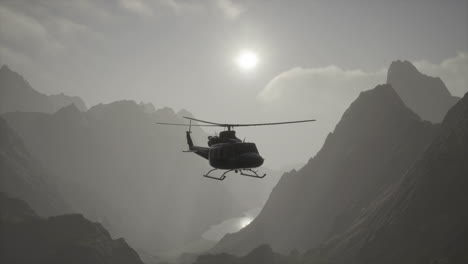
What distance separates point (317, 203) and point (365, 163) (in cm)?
1946

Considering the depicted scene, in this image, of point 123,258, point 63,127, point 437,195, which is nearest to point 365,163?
point 437,195

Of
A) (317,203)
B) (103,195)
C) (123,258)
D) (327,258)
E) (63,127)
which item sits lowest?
(327,258)

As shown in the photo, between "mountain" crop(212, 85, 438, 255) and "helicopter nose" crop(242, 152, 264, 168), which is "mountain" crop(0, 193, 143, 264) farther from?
"mountain" crop(212, 85, 438, 255)

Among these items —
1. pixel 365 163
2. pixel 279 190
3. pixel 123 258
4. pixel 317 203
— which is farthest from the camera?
pixel 279 190

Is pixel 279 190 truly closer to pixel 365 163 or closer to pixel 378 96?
pixel 365 163

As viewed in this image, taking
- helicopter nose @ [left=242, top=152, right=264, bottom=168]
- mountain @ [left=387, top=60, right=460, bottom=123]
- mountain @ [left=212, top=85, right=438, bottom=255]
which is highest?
mountain @ [left=387, top=60, right=460, bottom=123]

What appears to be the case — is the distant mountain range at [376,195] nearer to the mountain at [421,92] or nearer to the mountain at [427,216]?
the mountain at [427,216]

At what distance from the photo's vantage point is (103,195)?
17738 cm

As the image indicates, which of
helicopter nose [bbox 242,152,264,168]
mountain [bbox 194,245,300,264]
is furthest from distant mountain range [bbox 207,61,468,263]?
helicopter nose [bbox 242,152,264,168]

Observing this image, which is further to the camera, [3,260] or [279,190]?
[279,190]

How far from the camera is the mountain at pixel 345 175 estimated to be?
85.2 meters

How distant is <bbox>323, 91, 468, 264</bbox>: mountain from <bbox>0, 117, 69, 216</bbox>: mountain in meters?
90.9

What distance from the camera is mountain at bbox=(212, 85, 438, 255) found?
8525 cm

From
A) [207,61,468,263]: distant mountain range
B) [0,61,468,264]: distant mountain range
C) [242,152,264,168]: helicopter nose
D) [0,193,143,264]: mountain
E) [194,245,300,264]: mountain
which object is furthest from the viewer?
[194,245,300,264]: mountain
